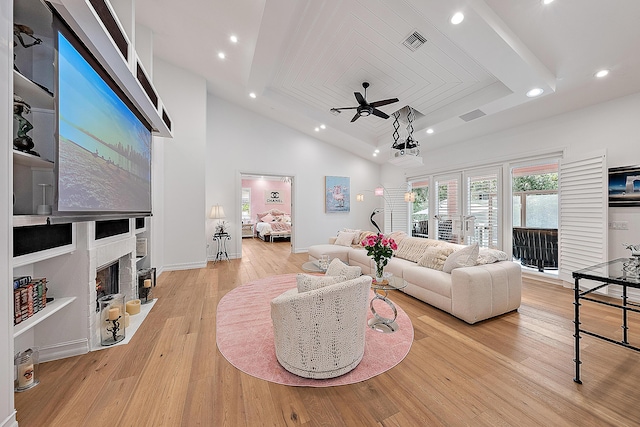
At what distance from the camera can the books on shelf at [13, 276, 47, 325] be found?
1.64 metres

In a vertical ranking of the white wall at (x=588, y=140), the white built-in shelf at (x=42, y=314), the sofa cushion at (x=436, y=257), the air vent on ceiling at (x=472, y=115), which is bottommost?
the white built-in shelf at (x=42, y=314)

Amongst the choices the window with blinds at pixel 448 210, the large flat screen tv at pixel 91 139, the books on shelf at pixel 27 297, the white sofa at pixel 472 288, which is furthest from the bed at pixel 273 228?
the books on shelf at pixel 27 297

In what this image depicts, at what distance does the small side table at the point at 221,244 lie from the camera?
609 cm

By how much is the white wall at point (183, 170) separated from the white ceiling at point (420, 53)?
0.43m

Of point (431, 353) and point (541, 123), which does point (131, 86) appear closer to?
point (431, 353)

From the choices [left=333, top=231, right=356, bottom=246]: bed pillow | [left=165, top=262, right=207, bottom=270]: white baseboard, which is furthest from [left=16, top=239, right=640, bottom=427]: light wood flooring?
[left=333, top=231, right=356, bottom=246]: bed pillow

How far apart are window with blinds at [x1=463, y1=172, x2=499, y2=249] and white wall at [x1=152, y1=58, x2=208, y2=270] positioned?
574 centimetres

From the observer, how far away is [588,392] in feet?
5.57

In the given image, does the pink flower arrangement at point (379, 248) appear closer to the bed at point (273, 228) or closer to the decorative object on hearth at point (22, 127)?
the decorative object on hearth at point (22, 127)

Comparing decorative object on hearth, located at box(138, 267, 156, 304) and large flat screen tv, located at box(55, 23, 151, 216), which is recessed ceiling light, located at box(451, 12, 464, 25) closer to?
large flat screen tv, located at box(55, 23, 151, 216)

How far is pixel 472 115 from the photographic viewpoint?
13.8 ft

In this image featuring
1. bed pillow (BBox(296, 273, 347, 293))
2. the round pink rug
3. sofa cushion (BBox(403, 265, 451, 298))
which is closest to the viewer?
the round pink rug

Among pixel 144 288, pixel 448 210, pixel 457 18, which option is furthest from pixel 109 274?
pixel 448 210

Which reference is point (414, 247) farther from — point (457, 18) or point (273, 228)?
point (273, 228)
